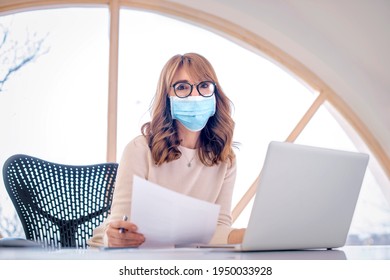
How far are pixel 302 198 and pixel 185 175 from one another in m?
0.85

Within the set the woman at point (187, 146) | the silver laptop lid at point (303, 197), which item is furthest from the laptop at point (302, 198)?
the woman at point (187, 146)

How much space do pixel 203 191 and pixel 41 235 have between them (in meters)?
0.63

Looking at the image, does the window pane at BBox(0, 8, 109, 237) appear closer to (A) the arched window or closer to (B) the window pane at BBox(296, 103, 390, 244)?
(A) the arched window

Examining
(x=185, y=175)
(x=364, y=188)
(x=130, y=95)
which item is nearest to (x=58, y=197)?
(x=185, y=175)

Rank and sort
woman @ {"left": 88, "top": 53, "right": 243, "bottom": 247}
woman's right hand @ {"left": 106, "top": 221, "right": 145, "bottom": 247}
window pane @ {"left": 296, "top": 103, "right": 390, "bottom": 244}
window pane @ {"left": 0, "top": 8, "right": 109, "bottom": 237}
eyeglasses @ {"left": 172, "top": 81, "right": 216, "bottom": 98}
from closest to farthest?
woman's right hand @ {"left": 106, "top": 221, "right": 145, "bottom": 247} → woman @ {"left": 88, "top": 53, "right": 243, "bottom": 247} → eyeglasses @ {"left": 172, "top": 81, "right": 216, "bottom": 98} → window pane @ {"left": 0, "top": 8, "right": 109, "bottom": 237} → window pane @ {"left": 296, "top": 103, "right": 390, "bottom": 244}

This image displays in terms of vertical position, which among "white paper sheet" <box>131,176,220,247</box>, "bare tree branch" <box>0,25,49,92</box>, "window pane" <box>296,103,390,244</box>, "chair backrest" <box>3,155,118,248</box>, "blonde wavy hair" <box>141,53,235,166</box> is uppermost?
"bare tree branch" <box>0,25,49,92</box>

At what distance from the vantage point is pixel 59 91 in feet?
12.4

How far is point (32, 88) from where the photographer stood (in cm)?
377

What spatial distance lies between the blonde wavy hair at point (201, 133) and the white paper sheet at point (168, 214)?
0.67 meters

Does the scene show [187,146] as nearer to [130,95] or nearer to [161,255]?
[161,255]

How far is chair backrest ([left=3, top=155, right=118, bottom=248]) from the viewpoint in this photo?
1970 mm

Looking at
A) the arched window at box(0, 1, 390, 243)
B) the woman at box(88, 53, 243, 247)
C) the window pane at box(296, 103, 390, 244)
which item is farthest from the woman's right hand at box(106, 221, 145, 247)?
the window pane at box(296, 103, 390, 244)
